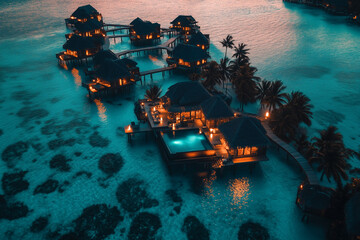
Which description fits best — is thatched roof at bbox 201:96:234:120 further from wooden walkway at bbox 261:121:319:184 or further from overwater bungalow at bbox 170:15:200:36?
overwater bungalow at bbox 170:15:200:36

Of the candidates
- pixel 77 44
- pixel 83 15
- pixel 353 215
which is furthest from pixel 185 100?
pixel 83 15

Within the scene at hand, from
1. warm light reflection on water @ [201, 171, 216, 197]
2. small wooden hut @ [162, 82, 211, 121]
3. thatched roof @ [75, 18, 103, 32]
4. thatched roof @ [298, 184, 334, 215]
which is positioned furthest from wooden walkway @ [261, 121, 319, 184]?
thatched roof @ [75, 18, 103, 32]

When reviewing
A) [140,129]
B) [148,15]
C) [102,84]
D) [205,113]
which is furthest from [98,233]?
[148,15]

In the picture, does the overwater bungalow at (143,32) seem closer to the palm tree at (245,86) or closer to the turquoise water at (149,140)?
the turquoise water at (149,140)

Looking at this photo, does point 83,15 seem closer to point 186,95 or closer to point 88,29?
point 88,29

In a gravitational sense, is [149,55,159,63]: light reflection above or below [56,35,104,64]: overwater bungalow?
below
